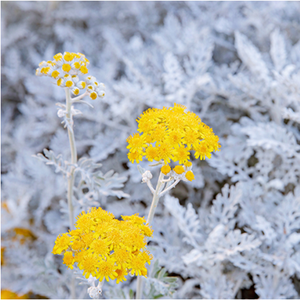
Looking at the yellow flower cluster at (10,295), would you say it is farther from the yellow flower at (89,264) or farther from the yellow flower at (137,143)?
the yellow flower at (137,143)

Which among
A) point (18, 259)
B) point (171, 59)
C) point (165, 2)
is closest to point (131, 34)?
point (165, 2)

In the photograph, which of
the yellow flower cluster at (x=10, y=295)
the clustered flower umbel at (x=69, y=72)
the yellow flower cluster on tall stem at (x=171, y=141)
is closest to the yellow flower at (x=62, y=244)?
the yellow flower cluster on tall stem at (x=171, y=141)

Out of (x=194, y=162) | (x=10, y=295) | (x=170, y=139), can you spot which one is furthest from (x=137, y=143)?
(x=10, y=295)

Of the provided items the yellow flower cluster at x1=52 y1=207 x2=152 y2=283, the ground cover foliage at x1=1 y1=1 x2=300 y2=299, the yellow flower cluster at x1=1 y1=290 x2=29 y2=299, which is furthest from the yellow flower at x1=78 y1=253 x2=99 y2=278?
the yellow flower cluster at x1=1 y1=290 x2=29 y2=299

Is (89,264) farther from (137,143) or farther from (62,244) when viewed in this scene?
(137,143)

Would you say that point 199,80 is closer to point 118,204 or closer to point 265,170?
point 265,170

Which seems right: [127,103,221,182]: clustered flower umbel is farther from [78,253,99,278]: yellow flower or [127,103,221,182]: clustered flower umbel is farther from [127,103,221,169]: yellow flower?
[78,253,99,278]: yellow flower
